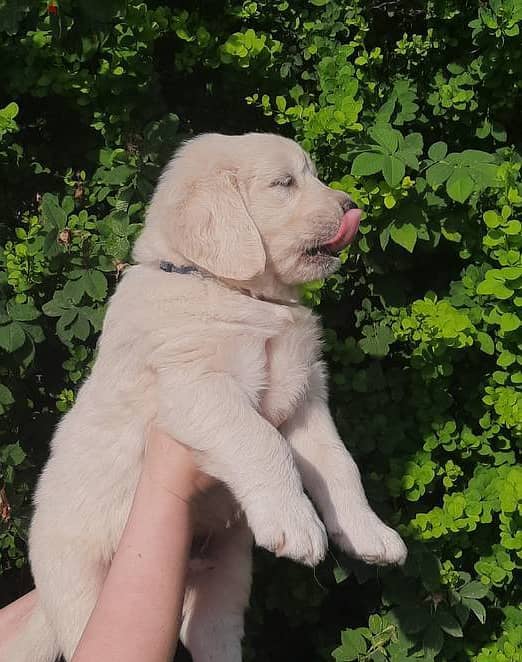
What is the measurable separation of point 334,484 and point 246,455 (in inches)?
19.9

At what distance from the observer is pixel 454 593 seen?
3131mm

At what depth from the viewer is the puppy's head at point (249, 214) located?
98.8 inches

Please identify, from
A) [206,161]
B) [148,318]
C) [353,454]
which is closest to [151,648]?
[148,318]

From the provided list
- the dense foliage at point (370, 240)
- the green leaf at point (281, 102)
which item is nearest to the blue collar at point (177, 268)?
the dense foliage at point (370, 240)

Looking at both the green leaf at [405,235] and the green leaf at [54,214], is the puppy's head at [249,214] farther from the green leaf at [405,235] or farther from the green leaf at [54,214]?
the green leaf at [54,214]

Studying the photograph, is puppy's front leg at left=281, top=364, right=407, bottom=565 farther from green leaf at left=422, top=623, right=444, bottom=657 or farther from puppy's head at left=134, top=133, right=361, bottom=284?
green leaf at left=422, top=623, right=444, bottom=657

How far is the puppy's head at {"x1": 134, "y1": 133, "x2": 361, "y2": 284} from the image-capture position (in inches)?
98.8

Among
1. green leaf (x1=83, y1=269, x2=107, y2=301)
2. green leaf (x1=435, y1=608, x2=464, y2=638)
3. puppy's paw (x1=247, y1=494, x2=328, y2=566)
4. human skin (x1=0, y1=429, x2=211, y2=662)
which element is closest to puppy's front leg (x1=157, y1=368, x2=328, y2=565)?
puppy's paw (x1=247, y1=494, x2=328, y2=566)

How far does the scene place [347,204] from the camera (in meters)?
2.67

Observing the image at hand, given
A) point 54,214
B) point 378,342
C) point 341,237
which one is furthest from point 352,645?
point 54,214

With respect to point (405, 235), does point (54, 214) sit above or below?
below

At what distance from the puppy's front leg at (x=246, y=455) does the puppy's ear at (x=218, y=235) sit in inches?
14.9

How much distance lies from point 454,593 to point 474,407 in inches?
29.1

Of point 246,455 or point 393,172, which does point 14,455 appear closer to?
point 246,455
